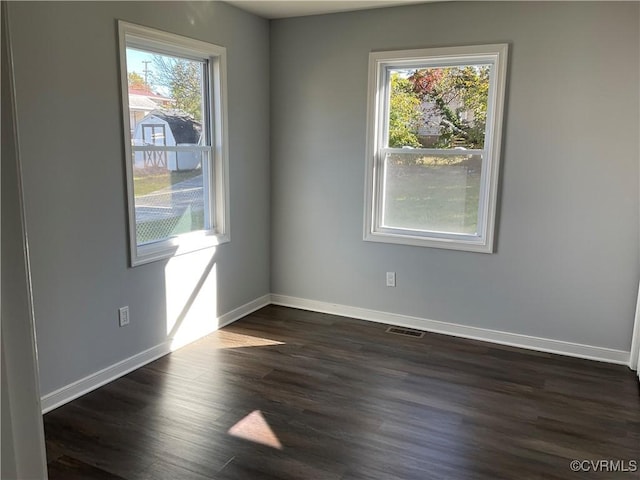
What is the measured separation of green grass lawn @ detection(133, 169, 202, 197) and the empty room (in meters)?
0.02

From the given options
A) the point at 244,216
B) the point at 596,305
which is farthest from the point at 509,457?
the point at 244,216

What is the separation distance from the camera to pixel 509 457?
233 cm

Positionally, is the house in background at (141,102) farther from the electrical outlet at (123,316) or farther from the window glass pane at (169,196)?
the electrical outlet at (123,316)

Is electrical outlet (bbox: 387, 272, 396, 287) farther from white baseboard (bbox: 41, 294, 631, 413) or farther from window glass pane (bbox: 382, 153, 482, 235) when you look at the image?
Result: window glass pane (bbox: 382, 153, 482, 235)

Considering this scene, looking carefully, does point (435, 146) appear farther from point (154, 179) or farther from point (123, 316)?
point (123, 316)

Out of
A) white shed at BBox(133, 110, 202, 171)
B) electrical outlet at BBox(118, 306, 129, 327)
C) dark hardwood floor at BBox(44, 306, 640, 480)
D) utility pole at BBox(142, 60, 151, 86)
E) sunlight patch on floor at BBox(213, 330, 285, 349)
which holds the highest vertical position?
utility pole at BBox(142, 60, 151, 86)

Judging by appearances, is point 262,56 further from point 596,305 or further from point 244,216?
point 596,305

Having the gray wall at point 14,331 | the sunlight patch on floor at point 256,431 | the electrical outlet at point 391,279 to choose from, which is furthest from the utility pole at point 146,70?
the gray wall at point 14,331

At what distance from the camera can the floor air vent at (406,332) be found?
3861mm

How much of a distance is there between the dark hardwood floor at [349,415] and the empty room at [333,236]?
0.05 ft

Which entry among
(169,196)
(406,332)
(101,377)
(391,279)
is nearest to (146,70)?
(169,196)

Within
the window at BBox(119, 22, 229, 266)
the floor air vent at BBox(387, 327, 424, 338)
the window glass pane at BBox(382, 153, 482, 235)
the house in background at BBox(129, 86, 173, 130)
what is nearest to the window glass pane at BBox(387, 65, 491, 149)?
the window glass pane at BBox(382, 153, 482, 235)

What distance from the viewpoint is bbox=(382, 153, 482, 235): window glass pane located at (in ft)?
12.3

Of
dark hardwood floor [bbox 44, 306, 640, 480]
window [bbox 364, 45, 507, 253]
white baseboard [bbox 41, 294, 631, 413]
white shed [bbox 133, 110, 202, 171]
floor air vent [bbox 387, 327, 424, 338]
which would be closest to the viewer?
dark hardwood floor [bbox 44, 306, 640, 480]
